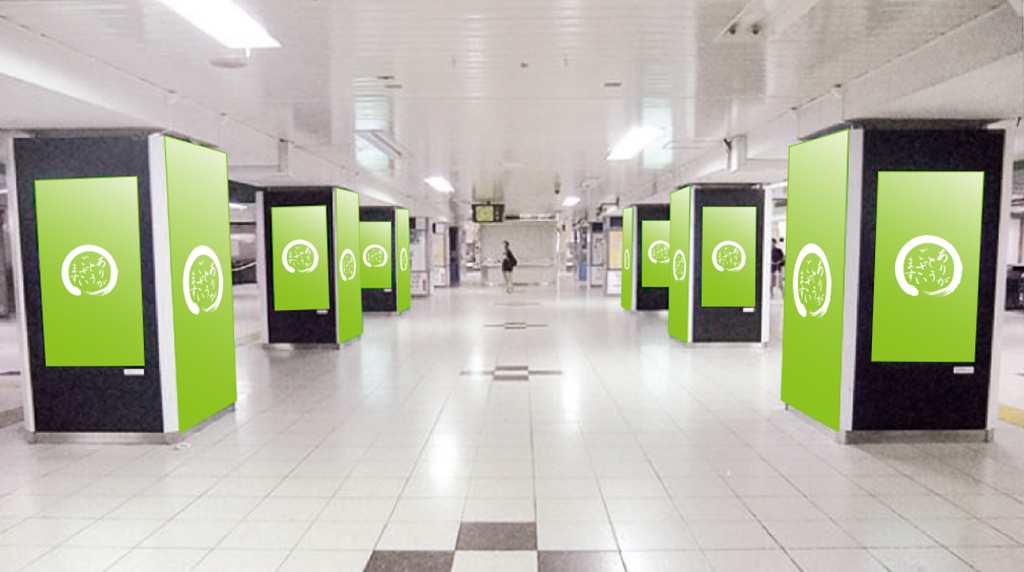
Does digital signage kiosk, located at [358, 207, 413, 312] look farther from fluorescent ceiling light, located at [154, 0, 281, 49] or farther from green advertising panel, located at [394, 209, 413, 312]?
fluorescent ceiling light, located at [154, 0, 281, 49]

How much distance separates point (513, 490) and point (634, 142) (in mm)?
4984

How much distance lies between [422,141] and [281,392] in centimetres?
332

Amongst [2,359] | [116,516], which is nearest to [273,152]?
[116,516]

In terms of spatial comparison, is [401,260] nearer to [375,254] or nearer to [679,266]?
[375,254]

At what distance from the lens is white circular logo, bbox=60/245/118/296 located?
→ 17.3ft

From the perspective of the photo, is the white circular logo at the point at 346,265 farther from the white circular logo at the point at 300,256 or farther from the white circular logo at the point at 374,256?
the white circular logo at the point at 374,256

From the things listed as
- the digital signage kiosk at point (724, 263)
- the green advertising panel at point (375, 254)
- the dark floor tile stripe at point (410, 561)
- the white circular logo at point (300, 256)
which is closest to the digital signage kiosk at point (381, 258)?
the green advertising panel at point (375, 254)

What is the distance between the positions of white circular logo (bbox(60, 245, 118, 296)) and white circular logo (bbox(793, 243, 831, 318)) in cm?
576

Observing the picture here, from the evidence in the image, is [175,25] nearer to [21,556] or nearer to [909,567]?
[21,556]

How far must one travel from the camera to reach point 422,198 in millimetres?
16906

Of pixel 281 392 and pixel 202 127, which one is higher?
pixel 202 127

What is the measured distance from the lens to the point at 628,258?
15.8m

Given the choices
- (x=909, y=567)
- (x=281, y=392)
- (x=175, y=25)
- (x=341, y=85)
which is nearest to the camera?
(x=909, y=567)

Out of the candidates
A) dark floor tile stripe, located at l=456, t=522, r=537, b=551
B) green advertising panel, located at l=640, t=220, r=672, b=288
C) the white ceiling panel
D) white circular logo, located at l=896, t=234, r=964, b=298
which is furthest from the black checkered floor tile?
green advertising panel, located at l=640, t=220, r=672, b=288
